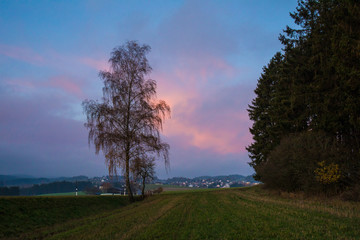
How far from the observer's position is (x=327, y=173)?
15.6 metres

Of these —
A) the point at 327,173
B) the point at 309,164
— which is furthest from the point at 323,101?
the point at 327,173

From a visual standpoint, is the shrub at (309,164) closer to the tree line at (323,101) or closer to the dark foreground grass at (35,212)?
the tree line at (323,101)

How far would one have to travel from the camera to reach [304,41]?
22094mm

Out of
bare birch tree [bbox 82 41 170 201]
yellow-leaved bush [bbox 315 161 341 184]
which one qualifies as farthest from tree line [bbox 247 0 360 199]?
bare birch tree [bbox 82 41 170 201]

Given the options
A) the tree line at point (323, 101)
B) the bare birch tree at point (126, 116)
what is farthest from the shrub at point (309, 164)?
the bare birch tree at point (126, 116)

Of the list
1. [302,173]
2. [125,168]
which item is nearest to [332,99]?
[302,173]

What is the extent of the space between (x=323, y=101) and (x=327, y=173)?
547 centimetres

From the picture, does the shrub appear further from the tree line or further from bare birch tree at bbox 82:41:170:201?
bare birch tree at bbox 82:41:170:201

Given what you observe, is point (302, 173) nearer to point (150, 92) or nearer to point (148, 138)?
point (148, 138)

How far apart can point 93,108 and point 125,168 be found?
6112 millimetres

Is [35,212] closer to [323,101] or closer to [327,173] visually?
[327,173]

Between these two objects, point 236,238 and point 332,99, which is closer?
point 236,238

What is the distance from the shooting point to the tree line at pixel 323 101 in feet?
49.4

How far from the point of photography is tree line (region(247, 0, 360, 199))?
593 inches
